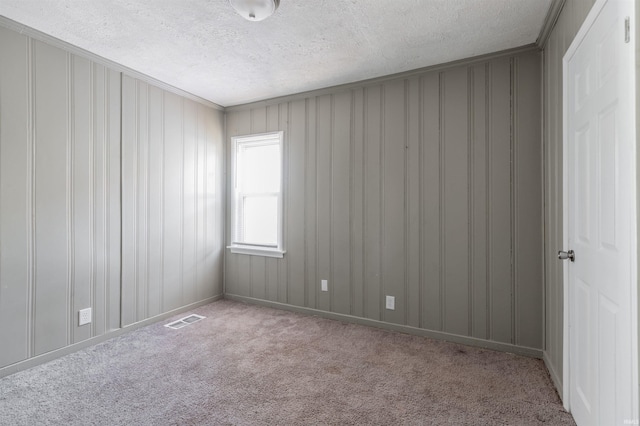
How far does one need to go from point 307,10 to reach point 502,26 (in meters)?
1.44

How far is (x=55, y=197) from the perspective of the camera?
8.58 ft

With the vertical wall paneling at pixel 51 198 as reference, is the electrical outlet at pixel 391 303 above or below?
below

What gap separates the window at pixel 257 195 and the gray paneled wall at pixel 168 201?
0.75ft

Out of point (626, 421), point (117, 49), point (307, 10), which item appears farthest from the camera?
point (117, 49)

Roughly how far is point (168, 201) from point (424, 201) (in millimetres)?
2704

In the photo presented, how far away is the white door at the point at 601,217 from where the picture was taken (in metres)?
1.22

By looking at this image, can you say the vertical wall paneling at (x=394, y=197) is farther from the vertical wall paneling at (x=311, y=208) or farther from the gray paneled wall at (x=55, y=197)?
the gray paneled wall at (x=55, y=197)

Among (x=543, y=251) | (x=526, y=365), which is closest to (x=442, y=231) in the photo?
(x=543, y=251)

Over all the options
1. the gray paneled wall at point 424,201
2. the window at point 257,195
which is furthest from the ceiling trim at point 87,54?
the gray paneled wall at point 424,201

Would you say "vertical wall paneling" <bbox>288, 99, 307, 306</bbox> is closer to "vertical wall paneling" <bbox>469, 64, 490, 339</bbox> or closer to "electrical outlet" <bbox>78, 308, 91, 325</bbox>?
"vertical wall paneling" <bbox>469, 64, 490, 339</bbox>

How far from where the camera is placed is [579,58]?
1758mm

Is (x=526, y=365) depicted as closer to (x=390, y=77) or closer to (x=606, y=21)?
(x=606, y=21)

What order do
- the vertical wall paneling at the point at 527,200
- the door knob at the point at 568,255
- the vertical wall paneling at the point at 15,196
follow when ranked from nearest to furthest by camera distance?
the door knob at the point at 568,255 → the vertical wall paneling at the point at 15,196 → the vertical wall paneling at the point at 527,200

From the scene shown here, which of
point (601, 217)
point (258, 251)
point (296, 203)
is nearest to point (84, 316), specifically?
point (258, 251)
